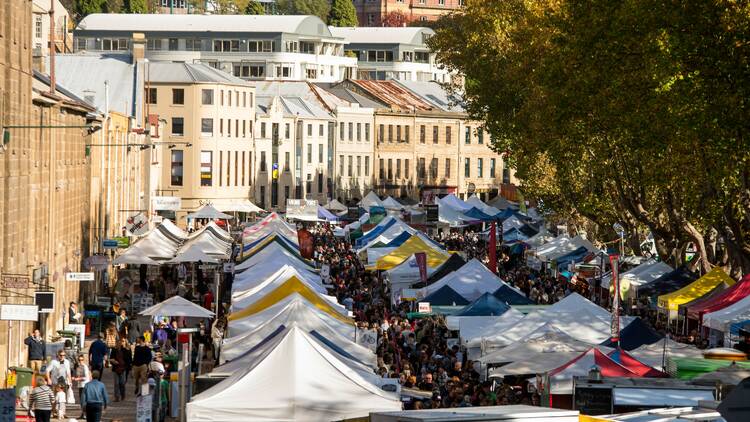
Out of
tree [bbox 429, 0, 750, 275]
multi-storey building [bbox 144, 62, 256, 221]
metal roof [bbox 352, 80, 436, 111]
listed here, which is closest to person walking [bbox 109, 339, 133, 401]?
tree [bbox 429, 0, 750, 275]

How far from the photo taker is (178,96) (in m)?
108

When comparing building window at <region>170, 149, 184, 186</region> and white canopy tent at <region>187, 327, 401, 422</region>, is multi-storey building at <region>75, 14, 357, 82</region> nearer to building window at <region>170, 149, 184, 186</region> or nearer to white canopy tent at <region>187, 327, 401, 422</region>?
building window at <region>170, 149, 184, 186</region>

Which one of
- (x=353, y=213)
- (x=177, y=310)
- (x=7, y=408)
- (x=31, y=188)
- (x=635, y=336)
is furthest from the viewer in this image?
(x=353, y=213)

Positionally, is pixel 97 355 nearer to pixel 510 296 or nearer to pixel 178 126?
pixel 510 296

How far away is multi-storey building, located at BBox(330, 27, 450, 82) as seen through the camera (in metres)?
176

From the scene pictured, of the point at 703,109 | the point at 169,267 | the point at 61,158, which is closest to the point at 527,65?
the point at 169,267

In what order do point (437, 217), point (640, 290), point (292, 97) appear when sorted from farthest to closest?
point (292, 97) < point (437, 217) < point (640, 290)

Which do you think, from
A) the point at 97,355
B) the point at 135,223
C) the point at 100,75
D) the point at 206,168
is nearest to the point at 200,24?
the point at 206,168

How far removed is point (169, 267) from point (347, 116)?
68975 mm

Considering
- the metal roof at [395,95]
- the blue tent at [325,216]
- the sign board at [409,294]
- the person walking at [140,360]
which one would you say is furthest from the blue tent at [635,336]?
the metal roof at [395,95]

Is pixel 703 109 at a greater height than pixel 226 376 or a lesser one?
greater

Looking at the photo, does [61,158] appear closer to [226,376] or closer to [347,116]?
[226,376]

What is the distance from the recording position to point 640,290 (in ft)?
133

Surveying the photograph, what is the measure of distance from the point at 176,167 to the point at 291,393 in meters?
86.9
